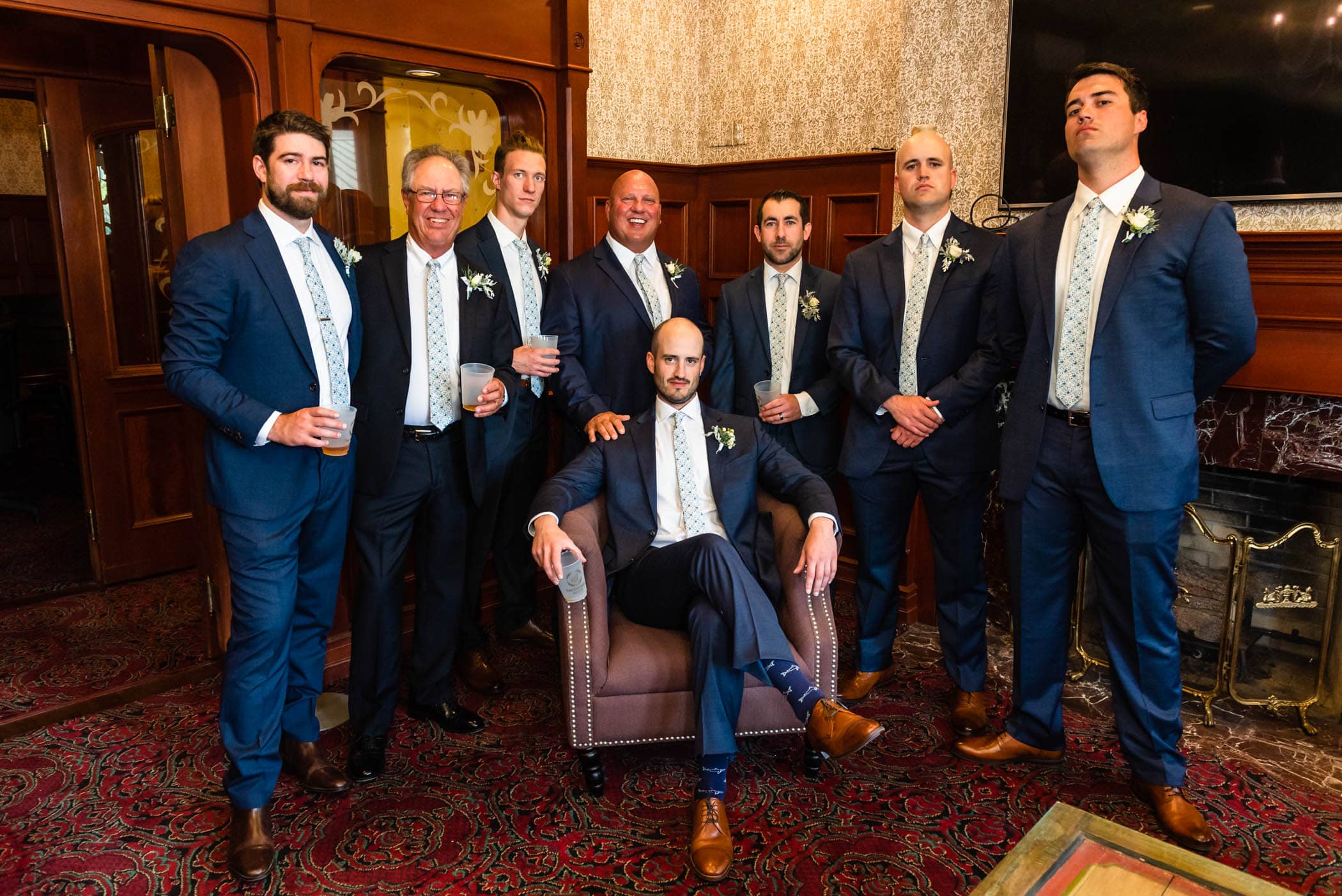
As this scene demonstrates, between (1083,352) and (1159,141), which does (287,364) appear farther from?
(1159,141)

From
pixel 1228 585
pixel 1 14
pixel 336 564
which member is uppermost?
pixel 1 14

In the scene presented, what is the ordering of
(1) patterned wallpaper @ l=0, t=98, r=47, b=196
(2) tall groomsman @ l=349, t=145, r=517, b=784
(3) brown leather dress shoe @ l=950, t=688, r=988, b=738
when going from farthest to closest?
(1) patterned wallpaper @ l=0, t=98, r=47, b=196, (3) brown leather dress shoe @ l=950, t=688, r=988, b=738, (2) tall groomsman @ l=349, t=145, r=517, b=784

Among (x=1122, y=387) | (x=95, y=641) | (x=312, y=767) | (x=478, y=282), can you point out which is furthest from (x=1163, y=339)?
(x=95, y=641)

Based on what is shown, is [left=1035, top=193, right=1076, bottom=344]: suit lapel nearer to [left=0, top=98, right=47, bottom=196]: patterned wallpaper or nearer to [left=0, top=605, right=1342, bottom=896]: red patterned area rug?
[left=0, top=605, right=1342, bottom=896]: red patterned area rug

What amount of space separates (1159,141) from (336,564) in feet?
10.2

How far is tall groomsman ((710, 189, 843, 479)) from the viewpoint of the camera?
3.49 metres

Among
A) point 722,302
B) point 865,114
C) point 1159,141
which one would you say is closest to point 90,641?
point 722,302

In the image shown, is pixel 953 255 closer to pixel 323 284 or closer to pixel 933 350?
pixel 933 350

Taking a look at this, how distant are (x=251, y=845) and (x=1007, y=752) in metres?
2.14

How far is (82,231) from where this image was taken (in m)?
4.19

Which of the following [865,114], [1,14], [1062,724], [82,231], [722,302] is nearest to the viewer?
[1,14]

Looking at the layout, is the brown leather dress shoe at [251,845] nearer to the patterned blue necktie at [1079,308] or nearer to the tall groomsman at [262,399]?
the tall groomsman at [262,399]

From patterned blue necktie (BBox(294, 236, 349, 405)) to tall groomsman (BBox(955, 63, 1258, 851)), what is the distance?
1.90 m

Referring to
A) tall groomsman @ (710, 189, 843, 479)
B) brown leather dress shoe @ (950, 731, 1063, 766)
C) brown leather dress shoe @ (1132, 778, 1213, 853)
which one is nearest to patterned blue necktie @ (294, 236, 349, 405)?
tall groomsman @ (710, 189, 843, 479)
